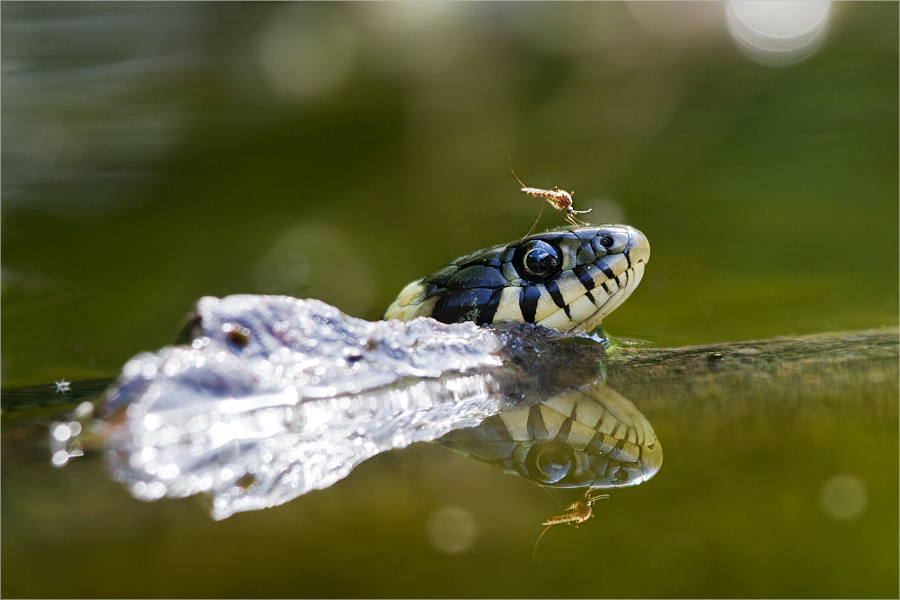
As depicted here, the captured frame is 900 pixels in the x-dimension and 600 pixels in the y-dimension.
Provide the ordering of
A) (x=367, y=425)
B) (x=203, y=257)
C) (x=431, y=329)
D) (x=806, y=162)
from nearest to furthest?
(x=367, y=425)
(x=431, y=329)
(x=203, y=257)
(x=806, y=162)

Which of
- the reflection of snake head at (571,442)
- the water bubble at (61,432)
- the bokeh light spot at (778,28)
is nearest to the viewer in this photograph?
the reflection of snake head at (571,442)

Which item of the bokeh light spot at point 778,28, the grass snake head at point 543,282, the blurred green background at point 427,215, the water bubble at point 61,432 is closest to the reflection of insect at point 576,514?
the blurred green background at point 427,215

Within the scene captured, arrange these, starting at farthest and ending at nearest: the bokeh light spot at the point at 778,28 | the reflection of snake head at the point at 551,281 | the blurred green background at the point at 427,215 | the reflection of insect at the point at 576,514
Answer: the bokeh light spot at the point at 778,28 < the reflection of snake head at the point at 551,281 < the reflection of insect at the point at 576,514 < the blurred green background at the point at 427,215

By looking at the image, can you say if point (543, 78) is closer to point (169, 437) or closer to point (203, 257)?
point (203, 257)

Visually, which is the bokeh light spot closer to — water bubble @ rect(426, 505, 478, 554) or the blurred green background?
the blurred green background

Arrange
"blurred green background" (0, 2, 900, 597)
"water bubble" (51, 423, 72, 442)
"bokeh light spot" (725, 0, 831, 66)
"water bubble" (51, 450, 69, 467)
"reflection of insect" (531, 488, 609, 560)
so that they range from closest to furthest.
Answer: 1. "blurred green background" (0, 2, 900, 597)
2. "reflection of insect" (531, 488, 609, 560)
3. "water bubble" (51, 450, 69, 467)
4. "water bubble" (51, 423, 72, 442)
5. "bokeh light spot" (725, 0, 831, 66)

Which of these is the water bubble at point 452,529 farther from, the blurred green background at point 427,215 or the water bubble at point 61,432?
the water bubble at point 61,432

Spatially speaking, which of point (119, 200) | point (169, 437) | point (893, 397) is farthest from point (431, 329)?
point (119, 200)

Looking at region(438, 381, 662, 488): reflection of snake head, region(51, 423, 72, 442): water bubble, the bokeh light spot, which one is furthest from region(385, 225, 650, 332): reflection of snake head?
the bokeh light spot
